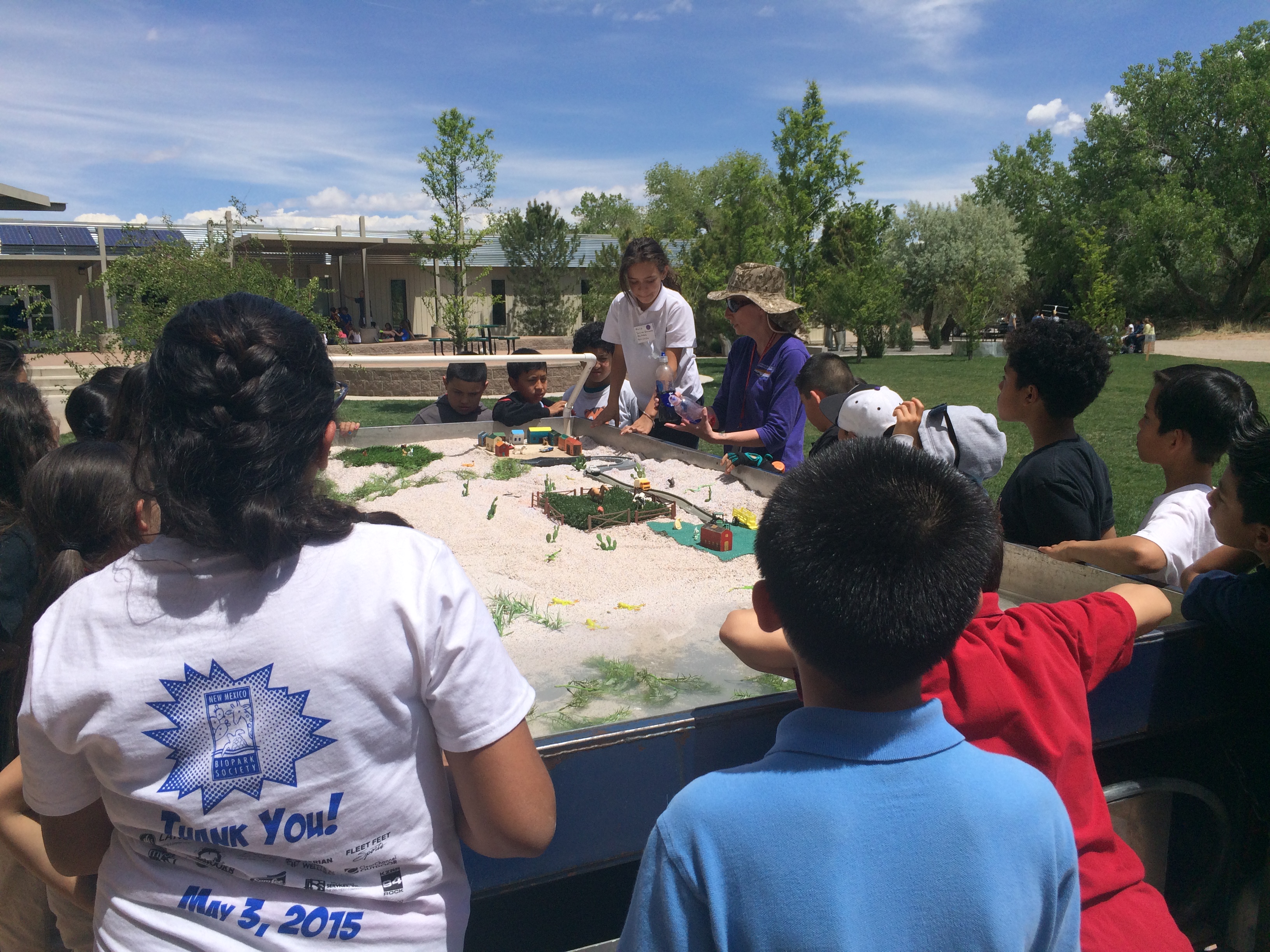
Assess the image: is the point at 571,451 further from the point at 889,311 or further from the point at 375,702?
the point at 889,311

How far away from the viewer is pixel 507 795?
3.59 feet

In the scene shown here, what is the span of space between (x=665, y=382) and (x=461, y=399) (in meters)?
1.71

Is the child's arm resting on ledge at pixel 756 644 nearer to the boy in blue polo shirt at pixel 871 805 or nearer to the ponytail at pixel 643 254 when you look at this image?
the boy in blue polo shirt at pixel 871 805

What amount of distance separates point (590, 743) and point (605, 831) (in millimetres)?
166

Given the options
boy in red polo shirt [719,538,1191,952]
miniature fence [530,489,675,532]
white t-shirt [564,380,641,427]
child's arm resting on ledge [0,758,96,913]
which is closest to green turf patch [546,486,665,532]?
miniature fence [530,489,675,532]

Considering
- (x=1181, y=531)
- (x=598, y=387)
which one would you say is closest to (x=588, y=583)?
(x=1181, y=531)

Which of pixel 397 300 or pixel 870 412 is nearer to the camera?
pixel 870 412

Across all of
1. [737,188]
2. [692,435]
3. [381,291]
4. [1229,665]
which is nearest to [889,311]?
[737,188]

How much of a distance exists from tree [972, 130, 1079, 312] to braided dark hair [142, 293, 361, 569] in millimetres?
39058

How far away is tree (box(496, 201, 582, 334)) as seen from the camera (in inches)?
1088

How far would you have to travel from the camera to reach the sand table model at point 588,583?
2223 millimetres

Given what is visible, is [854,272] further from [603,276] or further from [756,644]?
[756,644]

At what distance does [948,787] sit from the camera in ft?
2.98

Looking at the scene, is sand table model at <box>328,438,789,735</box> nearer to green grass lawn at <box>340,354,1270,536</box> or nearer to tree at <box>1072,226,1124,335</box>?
green grass lawn at <box>340,354,1270,536</box>
